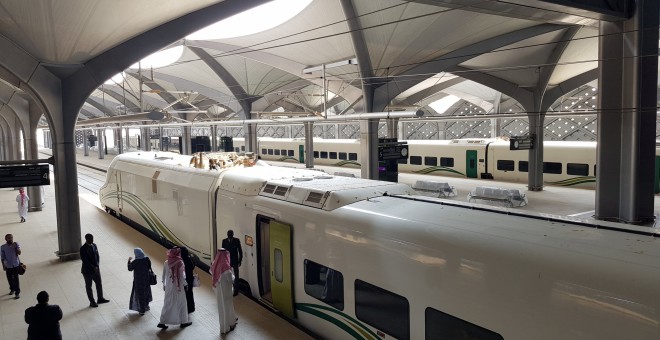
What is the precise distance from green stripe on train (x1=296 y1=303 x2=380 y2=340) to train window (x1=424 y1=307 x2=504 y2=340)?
1.05 meters

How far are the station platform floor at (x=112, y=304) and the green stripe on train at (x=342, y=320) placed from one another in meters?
0.69

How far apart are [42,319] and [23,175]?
6.30 m

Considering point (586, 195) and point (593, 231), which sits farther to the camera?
point (586, 195)

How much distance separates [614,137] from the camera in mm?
12188

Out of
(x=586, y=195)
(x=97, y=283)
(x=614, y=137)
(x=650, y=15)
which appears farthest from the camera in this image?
(x=586, y=195)

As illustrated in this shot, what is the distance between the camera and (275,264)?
8.30 m

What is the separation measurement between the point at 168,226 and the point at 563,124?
3322cm

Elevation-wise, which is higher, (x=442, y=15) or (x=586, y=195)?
(x=442, y=15)

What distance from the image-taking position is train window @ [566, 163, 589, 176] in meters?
21.4

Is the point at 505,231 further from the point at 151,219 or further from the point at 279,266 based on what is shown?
the point at 151,219

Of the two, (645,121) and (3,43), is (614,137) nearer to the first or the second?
(645,121)

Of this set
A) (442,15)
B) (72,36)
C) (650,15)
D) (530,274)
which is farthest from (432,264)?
(442,15)

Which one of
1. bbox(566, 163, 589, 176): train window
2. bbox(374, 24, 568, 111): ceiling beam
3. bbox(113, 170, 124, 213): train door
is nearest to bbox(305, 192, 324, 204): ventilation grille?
bbox(374, 24, 568, 111): ceiling beam

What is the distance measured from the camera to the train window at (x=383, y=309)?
18.8ft
